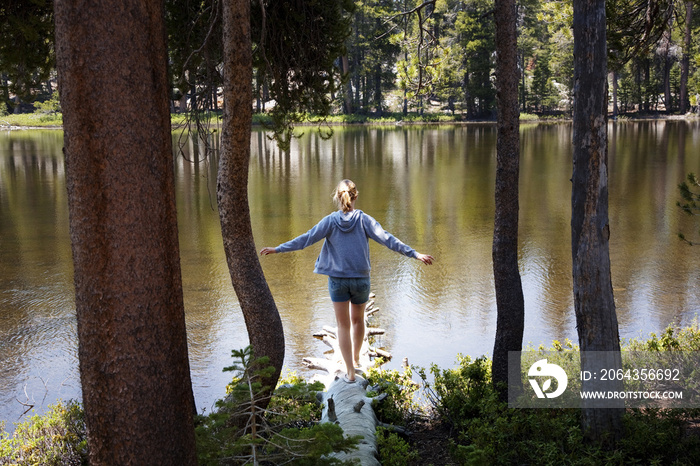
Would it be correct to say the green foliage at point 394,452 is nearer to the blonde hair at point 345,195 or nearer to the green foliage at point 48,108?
the blonde hair at point 345,195

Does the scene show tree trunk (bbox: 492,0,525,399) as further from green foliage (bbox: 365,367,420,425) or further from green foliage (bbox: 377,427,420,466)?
green foliage (bbox: 377,427,420,466)

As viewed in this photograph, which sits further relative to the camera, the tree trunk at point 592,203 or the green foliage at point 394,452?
the green foliage at point 394,452

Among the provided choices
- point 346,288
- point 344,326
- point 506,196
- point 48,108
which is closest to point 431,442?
point 344,326

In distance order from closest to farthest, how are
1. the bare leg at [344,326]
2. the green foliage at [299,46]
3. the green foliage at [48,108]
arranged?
1. the bare leg at [344,326]
2. the green foliage at [299,46]
3. the green foliage at [48,108]

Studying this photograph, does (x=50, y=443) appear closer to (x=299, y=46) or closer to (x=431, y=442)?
(x=431, y=442)

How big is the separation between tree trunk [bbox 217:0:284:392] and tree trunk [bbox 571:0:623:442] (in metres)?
2.02

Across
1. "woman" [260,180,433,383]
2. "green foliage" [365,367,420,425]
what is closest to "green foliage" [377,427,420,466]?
"green foliage" [365,367,420,425]

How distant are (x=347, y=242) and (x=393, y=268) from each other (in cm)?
519

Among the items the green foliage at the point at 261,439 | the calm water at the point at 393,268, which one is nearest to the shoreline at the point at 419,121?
the calm water at the point at 393,268

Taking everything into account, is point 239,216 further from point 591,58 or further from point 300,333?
point 300,333

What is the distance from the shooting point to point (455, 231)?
42.4 ft

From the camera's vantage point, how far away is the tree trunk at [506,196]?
4.83 meters

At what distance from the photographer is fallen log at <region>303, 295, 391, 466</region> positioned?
433 centimetres

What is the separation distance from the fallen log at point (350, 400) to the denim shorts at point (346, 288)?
70 cm
